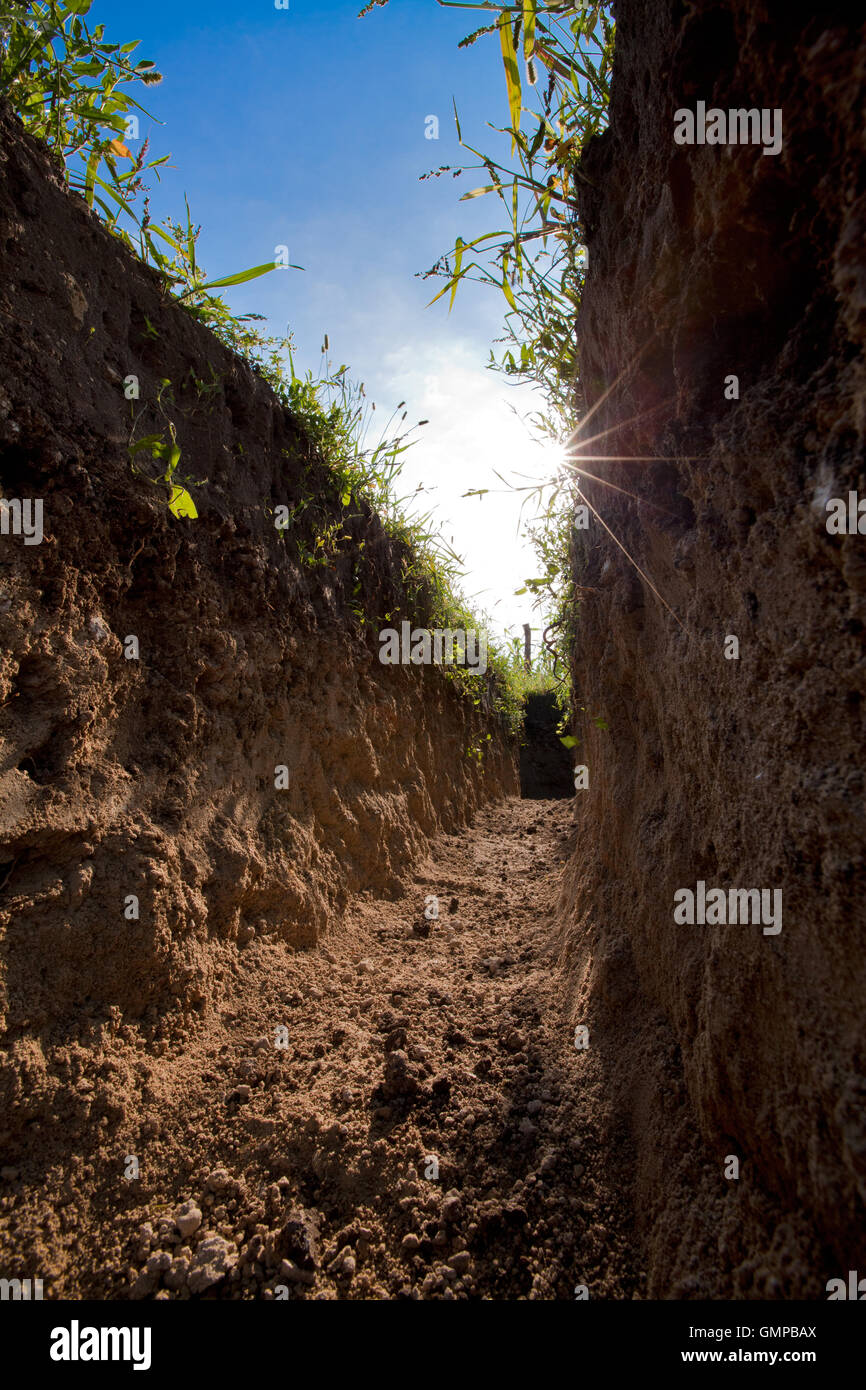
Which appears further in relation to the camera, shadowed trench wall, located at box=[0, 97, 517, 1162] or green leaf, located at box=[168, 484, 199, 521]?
green leaf, located at box=[168, 484, 199, 521]

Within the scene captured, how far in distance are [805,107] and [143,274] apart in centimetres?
247

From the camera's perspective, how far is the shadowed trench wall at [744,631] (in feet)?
3.15

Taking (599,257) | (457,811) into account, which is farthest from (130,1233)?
(457,811)

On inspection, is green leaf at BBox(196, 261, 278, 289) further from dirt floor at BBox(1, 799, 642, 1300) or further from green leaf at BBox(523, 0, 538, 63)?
dirt floor at BBox(1, 799, 642, 1300)

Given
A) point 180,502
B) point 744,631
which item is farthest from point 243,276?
point 744,631

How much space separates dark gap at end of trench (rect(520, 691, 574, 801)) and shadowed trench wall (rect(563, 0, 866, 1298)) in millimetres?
→ 8242

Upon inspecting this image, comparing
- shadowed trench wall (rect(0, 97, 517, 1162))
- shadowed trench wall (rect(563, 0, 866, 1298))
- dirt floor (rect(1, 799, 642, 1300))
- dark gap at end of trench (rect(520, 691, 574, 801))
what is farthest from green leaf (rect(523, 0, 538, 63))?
dark gap at end of trench (rect(520, 691, 574, 801))

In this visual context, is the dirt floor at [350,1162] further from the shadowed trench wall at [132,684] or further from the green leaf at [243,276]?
the green leaf at [243,276]

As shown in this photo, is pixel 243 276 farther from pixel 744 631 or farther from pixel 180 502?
pixel 744 631

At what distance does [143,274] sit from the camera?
8.10ft

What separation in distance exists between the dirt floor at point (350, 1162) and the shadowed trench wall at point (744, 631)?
22 cm

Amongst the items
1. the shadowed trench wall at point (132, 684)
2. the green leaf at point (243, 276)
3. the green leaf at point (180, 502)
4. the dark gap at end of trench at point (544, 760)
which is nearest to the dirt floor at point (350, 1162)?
the shadowed trench wall at point (132, 684)

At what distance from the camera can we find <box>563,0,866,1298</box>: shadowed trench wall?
3.15 feet
